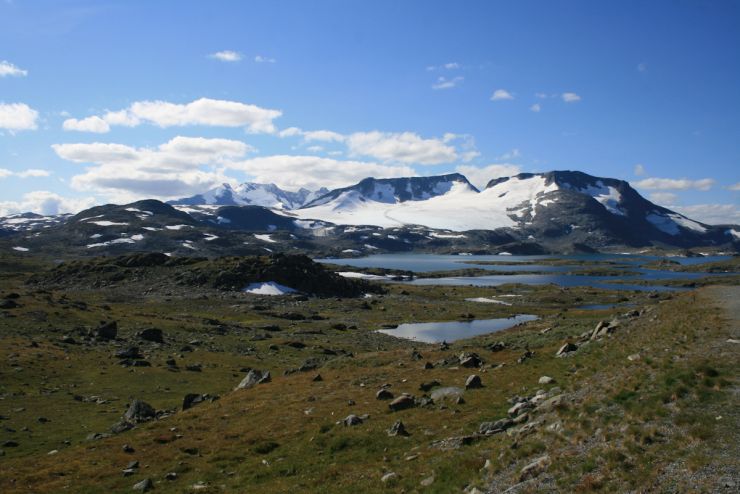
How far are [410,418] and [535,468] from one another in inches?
480

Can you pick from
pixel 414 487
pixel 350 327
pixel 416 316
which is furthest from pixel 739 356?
Answer: pixel 416 316

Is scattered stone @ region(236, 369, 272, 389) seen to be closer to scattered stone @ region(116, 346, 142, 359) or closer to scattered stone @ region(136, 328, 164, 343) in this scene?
scattered stone @ region(116, 346, 142, 359)

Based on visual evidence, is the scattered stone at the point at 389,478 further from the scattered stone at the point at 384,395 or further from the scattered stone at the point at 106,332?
the scattered stone at the point at 106,332

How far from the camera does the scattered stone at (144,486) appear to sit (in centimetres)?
2219

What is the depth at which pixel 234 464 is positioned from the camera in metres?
24.0

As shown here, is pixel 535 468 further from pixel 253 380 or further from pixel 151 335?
pixel 151 335

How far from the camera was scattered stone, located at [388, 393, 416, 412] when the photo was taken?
28453 mm

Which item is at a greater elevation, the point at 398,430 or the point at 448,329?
the point at 398,430

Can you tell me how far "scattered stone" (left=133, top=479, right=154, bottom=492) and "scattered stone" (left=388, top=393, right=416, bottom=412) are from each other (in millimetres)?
12597

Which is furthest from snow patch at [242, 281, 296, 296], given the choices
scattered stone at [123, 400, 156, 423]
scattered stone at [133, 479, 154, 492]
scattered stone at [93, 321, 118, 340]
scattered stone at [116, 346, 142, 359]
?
scattered stone at [133, 479, 154, 492]

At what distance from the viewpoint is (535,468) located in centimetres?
1455

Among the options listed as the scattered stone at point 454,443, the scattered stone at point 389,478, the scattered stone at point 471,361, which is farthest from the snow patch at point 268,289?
the scattered stone at point 389,478

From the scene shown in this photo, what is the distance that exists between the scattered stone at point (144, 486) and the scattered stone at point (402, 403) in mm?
12597

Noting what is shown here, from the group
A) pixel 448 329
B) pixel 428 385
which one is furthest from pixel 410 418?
pixel 448 329
